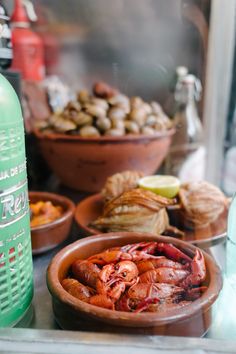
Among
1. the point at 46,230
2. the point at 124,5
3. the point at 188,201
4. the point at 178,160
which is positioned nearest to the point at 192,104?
the point at 178,160

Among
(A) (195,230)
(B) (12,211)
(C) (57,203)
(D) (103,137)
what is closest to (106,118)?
(D) (103,137)

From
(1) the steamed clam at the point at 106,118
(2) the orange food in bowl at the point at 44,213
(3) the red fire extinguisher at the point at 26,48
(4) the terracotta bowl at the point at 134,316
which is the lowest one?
(4) the terracotta bowl at the point at 134,316

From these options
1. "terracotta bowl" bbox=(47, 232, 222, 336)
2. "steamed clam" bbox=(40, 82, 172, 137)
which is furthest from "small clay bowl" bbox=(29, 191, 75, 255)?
"steamed clam" bbox=(40, 82, 172, 137)

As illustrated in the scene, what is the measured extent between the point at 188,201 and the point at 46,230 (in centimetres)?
24

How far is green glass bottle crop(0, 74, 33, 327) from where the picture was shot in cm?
34

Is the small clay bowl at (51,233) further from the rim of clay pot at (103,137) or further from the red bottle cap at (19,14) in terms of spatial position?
the red bottle cap at (19,14)

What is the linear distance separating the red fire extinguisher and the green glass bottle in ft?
2.17

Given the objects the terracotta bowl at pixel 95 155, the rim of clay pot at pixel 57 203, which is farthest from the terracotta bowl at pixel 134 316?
the terracotta bowl at pixel 95 155

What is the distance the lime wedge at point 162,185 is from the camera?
23.2 inches

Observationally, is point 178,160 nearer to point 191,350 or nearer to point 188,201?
point 188,201

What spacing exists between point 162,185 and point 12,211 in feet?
1.03

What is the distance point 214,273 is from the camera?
15.7 inches

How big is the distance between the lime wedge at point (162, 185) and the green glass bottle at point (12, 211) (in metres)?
0.27

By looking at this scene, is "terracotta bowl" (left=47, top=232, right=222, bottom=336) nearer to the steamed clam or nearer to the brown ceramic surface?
the brown ceramic surface
